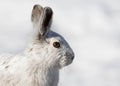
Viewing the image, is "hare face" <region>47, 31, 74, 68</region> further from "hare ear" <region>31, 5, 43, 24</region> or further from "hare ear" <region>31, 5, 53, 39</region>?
"hare ear" <region>31, 5, 43, 24</region>

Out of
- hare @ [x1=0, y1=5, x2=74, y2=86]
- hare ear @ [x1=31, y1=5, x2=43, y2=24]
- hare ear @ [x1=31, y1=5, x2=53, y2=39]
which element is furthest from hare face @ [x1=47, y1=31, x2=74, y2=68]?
hare ear @ [x1=31, y1=5, x2=43, y2=24]

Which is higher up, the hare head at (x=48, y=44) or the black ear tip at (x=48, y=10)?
the black ear tip at (x=48, y=10)

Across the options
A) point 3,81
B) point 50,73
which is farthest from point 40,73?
point 3,81

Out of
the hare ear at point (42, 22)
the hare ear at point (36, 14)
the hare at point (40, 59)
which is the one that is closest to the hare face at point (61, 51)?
the hare at point (40, 59)

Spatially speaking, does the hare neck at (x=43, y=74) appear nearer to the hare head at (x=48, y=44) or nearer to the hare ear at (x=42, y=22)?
the hare head at (x=48, y=44)

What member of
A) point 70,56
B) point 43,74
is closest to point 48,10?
point 70,56

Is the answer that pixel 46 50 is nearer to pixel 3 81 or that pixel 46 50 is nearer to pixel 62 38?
pixel 62 38

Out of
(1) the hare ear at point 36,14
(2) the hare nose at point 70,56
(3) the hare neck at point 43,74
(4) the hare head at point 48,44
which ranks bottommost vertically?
(3) the hare neck at point 43,74
